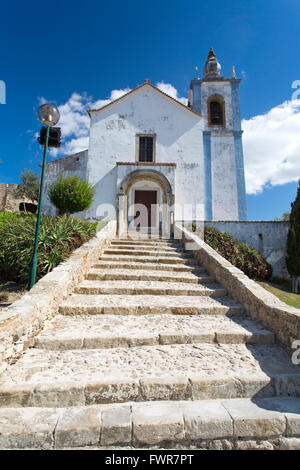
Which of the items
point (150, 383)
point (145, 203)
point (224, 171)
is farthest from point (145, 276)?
point (224, 171)

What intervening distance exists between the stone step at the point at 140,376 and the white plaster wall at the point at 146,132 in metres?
9.70

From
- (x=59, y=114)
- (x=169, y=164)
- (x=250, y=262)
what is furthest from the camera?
(x=169, y=164)

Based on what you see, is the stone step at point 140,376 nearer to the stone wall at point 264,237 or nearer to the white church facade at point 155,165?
the stone wall at point 264,237

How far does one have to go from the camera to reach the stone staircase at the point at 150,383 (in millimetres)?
1736

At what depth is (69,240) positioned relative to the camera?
5.81 m

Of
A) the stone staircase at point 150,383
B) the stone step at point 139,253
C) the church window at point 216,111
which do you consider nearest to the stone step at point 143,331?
the stone staircase at point 150,383

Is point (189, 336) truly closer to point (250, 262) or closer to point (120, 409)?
point (120, 409)

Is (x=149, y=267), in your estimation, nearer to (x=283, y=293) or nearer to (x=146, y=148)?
(x=283, y=293)

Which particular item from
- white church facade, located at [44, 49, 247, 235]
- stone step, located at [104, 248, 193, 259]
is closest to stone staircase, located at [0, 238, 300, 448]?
stone step, located at [104, 248, 193, 259]

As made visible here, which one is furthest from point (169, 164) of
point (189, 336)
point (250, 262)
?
point (189, 336)

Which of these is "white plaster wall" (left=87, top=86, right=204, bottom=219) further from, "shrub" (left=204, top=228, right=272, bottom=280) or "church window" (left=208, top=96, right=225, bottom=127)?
"shrub" (left=204, top=228, right=272, bottom=280)

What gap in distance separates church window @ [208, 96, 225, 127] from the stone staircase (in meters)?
15.1

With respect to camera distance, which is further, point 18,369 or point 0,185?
point 0,185

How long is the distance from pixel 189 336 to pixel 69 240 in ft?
13.3
